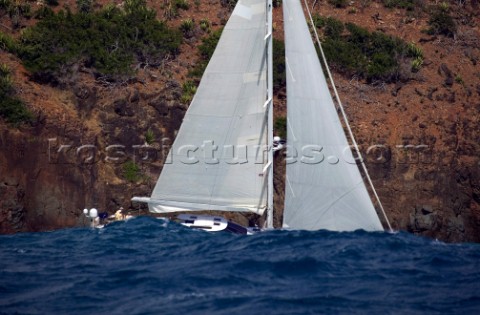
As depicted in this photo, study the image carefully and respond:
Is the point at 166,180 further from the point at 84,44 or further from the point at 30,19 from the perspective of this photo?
the point at 30,19

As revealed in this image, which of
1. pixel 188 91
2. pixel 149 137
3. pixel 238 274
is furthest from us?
pixel 188 91

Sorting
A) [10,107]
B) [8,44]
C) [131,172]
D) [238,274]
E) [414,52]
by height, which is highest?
[414,52]

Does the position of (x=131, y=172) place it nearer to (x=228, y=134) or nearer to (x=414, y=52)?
(x=228, y=134)

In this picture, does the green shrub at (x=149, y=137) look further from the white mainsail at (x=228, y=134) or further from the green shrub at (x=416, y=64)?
the green shrub at (x=416, y=64)

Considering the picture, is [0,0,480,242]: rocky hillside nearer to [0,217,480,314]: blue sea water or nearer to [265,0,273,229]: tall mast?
[0,217,480,314]: blue sea water

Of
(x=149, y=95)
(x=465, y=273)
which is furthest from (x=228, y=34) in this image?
(x=149, y=95)

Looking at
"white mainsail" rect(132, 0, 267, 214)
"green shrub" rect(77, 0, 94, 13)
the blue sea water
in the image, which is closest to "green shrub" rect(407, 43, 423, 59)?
"green shrub" rect(77, 0, 94, 13)

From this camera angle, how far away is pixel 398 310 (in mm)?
16641

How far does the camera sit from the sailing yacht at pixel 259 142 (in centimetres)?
2333

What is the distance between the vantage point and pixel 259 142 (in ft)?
80.2

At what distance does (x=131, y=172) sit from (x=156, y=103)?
12.1 feet


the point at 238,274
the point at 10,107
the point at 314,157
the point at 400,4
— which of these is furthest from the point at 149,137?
the point at 400,4

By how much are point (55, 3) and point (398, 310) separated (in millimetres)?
30230

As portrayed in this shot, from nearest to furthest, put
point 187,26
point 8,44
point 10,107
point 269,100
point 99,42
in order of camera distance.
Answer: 1. point 269,100
2. point 10,107
3. point 8,44
4. point 99,42
5. point 187,26
